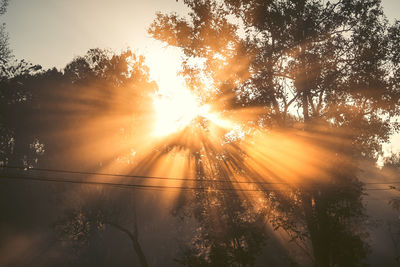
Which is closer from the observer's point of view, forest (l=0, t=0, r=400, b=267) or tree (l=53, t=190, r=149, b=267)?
forest (l=0, t=0, r=400, b=267)

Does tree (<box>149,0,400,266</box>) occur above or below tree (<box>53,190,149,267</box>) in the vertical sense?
above

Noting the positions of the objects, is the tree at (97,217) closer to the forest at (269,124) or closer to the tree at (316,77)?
the forest at (269,124)

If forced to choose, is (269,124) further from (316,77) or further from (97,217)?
(97,217)

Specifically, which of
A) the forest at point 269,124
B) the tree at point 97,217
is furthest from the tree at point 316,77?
the tree at point 97,217

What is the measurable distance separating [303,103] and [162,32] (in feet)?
33.3

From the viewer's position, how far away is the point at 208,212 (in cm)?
1838

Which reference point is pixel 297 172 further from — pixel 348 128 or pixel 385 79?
pixel 385 79

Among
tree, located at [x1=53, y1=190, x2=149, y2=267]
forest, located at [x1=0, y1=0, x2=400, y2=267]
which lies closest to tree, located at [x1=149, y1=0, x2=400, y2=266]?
forest, located at [x1=0, y1=0, x2=400, y2=267]

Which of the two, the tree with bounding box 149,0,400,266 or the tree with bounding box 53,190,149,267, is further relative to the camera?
the tree with bounding box 53,190,149,267

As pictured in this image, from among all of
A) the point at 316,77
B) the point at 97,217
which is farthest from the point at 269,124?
the point at 97,217

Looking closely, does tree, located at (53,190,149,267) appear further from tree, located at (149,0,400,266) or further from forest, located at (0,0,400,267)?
tree, located at (149,0,400,266)

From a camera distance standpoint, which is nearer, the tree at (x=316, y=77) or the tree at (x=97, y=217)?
the tree at (x=316, y=77)

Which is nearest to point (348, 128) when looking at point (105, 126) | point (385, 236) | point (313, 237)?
point (313, 237)

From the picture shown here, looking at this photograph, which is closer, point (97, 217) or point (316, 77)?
point (316, 77)
